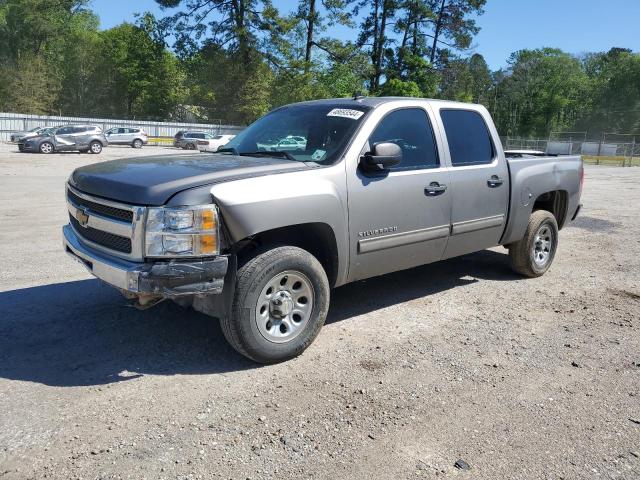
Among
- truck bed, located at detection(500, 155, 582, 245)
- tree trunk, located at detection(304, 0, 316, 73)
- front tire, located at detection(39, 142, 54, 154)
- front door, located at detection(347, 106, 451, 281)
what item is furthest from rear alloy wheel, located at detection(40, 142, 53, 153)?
front door, located at detection(347, 106, 451, 281)

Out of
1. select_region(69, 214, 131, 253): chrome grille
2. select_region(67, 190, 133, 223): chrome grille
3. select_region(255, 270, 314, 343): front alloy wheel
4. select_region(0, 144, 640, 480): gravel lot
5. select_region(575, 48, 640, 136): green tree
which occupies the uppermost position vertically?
select_region(575, 48, 640, 136): green tree

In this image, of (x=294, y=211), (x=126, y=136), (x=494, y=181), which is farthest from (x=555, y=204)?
(x=126, y=136)

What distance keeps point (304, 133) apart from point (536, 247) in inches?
135

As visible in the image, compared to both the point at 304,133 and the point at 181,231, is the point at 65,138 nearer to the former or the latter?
the point at 304,133

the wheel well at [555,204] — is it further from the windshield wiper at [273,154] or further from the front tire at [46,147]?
the front tire at [46,147]

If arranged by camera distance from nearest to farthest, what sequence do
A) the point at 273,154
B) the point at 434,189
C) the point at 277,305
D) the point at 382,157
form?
1. the point at 277,305
2. the point at 382,157
3. the point at 273,154
4. the point at 434,189

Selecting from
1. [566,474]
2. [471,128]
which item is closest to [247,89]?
[471,128]

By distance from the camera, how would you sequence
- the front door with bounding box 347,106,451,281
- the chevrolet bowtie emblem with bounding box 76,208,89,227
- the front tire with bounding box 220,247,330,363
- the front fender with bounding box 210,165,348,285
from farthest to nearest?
the front door with bounding box 347,106,451,281 < the chevrolet bowtie emblem with bounding box 76,208,89,227 < the front tire with bounding box 220,247,330,363 < the front fender with bounding box 210,165,348,285

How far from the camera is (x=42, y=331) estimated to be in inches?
174

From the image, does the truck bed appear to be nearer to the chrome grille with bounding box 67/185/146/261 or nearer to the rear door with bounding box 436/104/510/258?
the rear door with bounding box 436/104/510/258

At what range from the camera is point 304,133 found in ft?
15.6

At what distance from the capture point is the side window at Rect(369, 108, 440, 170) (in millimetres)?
4697

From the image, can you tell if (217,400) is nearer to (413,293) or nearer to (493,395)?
(493,395)

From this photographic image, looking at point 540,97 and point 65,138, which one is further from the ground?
point 540,97
